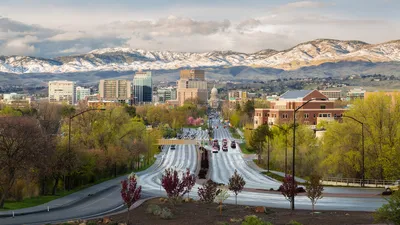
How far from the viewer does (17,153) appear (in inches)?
1671

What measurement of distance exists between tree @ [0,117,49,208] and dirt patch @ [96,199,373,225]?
8.64 meters

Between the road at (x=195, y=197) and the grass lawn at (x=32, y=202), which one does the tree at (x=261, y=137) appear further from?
the grass lawn at (x=32, y=202)

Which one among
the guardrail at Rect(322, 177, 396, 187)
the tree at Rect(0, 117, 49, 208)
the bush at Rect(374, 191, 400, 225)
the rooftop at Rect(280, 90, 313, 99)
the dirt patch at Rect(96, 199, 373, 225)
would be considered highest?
the rooftop at Rect(280, 90, 313, 99)

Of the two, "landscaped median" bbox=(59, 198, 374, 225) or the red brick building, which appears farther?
the red brick building

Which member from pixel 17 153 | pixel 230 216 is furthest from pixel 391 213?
pixel 17 153

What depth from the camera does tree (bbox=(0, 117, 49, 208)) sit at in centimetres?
4191

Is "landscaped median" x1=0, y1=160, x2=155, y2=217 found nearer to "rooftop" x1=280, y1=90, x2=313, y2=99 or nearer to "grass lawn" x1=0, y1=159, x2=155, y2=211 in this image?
"grass lawn" x1=0, y1=159, x2=155, y2=211

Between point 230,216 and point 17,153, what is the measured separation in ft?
52.5

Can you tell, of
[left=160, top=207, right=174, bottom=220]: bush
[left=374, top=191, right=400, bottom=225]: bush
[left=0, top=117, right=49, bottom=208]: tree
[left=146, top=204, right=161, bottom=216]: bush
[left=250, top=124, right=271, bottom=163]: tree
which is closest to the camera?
[left=374, top=191, right=400, bottom=225]: bush

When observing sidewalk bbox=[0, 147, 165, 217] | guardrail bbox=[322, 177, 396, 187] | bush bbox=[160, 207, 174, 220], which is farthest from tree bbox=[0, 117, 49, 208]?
guardrail bbox=[322, 177, 396, 187]

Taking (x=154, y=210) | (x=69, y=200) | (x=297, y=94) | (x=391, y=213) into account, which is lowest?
(x=69, y=200)

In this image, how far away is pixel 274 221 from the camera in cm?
3297

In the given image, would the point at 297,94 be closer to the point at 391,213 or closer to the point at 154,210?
the point at 154,210

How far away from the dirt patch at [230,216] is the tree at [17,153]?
864 cm
